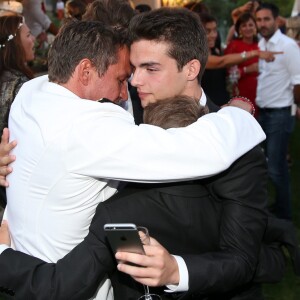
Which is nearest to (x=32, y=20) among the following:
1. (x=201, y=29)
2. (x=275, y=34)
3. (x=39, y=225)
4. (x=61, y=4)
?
(x=61, y=4)

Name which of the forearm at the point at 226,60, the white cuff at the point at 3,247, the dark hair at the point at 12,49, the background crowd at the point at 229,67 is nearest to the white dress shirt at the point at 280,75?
the background crowd at the point at 229,67

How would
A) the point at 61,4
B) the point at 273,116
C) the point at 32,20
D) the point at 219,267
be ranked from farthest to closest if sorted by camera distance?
the point at 61,4 → the point at 32,20 → the point at 273,116 → the point at 219,267

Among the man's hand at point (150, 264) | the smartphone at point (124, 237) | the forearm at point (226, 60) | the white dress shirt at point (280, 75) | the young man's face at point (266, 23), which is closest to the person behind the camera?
the smartphone at point (124, 237)

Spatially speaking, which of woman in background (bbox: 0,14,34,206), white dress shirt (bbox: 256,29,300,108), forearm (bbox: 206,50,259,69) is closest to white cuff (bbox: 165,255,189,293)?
woman in background (bbox: 0,14,34,206)

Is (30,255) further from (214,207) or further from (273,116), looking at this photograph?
(273,116)

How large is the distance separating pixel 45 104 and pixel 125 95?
0.50m

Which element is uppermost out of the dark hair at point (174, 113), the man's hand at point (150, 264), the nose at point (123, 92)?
the dark hair at point (174, 113)

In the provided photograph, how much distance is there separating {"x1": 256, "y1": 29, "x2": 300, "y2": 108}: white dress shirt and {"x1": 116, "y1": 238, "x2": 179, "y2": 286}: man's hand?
443 cm

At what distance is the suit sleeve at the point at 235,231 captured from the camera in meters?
1.76

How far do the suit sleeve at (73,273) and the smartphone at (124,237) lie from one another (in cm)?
14

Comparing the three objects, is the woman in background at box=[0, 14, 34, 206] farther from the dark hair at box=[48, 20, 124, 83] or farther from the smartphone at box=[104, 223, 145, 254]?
the smartphone at box=[104, 223, 145, 254]

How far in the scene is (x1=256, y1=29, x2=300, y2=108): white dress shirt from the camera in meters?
5.83

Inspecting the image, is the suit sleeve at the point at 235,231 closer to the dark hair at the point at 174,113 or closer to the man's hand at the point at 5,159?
the dark hair at the point at 174,113

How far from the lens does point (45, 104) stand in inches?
76.0
